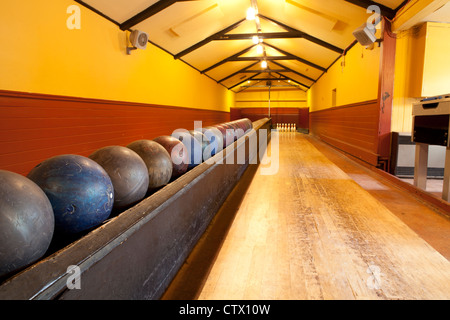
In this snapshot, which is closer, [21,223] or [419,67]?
[21,223]

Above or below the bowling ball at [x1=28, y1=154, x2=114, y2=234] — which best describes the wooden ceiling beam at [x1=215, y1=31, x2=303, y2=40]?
above

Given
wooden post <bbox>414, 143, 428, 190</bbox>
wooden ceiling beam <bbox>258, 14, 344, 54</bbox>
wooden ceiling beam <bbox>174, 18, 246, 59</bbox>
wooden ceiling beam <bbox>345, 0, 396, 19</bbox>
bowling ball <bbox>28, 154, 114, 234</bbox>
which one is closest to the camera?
bowling ball <bbox>28, 154, 114, 234</bbox>

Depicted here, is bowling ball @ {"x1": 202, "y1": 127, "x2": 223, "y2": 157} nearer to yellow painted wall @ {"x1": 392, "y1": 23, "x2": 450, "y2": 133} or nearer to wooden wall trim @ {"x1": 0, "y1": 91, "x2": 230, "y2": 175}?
wooden wall trim @ {"x1": 0, "y1": 91, "x2": 230, "y2": 175}

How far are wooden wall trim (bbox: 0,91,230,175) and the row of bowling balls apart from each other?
2.15 meters

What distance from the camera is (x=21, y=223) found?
37.6 inches

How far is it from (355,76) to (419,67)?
1.99 metres

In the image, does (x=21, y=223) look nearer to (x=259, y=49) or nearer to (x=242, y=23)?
(x=242, y=23)

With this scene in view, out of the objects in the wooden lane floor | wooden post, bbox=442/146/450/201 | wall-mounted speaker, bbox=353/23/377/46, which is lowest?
the wooden lane floor

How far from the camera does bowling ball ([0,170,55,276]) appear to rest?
917 mm

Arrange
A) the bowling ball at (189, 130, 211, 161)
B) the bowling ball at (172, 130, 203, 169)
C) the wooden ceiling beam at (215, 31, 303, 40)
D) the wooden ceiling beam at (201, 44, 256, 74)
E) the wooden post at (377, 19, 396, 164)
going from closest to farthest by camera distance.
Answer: the bowling ball at (172, 130, 203, 169)
the bowling ball at (189, 130, 211, 161)
the wooden post at (377, 19, 396, 164)
the wooden ceiling beam at (215, 31, 303, 40)
the wooden ceiling beam at (201, 44, 256, 74)

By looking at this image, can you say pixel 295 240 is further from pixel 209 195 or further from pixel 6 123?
pixel 6 123

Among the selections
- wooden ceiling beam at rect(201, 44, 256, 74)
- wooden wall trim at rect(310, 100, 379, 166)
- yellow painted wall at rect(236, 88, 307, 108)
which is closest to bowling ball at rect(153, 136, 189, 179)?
wooden wall trim at rect(310, 100, 379, 166)

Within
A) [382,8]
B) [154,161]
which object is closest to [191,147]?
[154,161]

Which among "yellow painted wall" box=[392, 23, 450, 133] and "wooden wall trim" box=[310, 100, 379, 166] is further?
"wooden wall trim" box=[310, 100, 379, 166]
